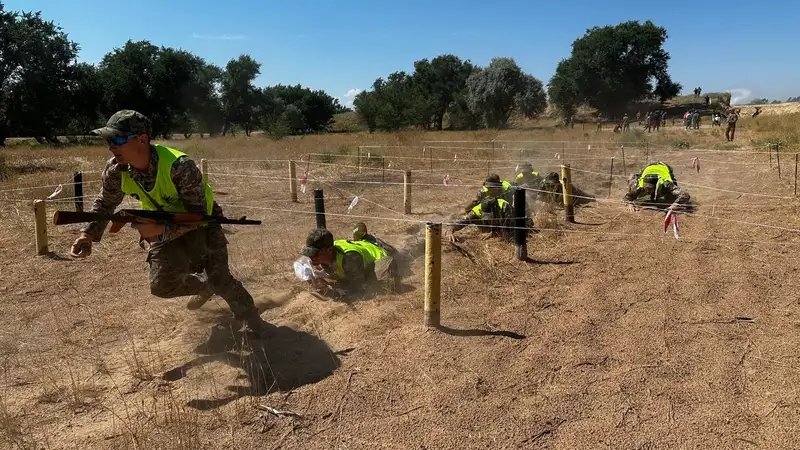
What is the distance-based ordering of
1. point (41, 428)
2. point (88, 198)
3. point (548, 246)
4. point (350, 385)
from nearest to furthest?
point (41, 428)
point (350, 385)
point (548, 246)
point (88, 198)

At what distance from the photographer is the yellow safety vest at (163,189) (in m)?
4.05

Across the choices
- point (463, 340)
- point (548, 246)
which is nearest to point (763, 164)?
point (548, 246)

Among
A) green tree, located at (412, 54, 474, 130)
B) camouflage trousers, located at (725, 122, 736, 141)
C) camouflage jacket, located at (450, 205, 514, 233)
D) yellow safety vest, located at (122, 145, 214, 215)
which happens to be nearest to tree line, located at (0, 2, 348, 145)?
green tree, located at (412, 54, 474, 130)

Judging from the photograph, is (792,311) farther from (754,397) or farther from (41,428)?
(41,428)

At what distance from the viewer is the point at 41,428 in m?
3.51

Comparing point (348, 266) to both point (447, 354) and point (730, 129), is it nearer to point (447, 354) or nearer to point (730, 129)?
point (447, 354)

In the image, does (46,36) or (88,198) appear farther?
(46,36)

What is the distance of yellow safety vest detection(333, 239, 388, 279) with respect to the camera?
5.97 metres

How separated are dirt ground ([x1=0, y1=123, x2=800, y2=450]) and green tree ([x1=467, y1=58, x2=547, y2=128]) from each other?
5231cm

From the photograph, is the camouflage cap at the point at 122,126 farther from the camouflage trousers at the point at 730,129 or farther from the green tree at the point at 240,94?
the green tree at the point at 240,94

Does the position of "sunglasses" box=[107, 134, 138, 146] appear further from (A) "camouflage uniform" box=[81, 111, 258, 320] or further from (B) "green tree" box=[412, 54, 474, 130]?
(B) "green tree" box=[412, 54, 474, 130]

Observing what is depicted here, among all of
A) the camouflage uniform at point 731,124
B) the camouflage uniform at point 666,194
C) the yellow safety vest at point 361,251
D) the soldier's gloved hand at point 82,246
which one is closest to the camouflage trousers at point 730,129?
the camouflage uniform at point 731,124

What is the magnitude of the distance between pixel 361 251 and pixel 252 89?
68.6m

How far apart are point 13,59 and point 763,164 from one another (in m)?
43.9
